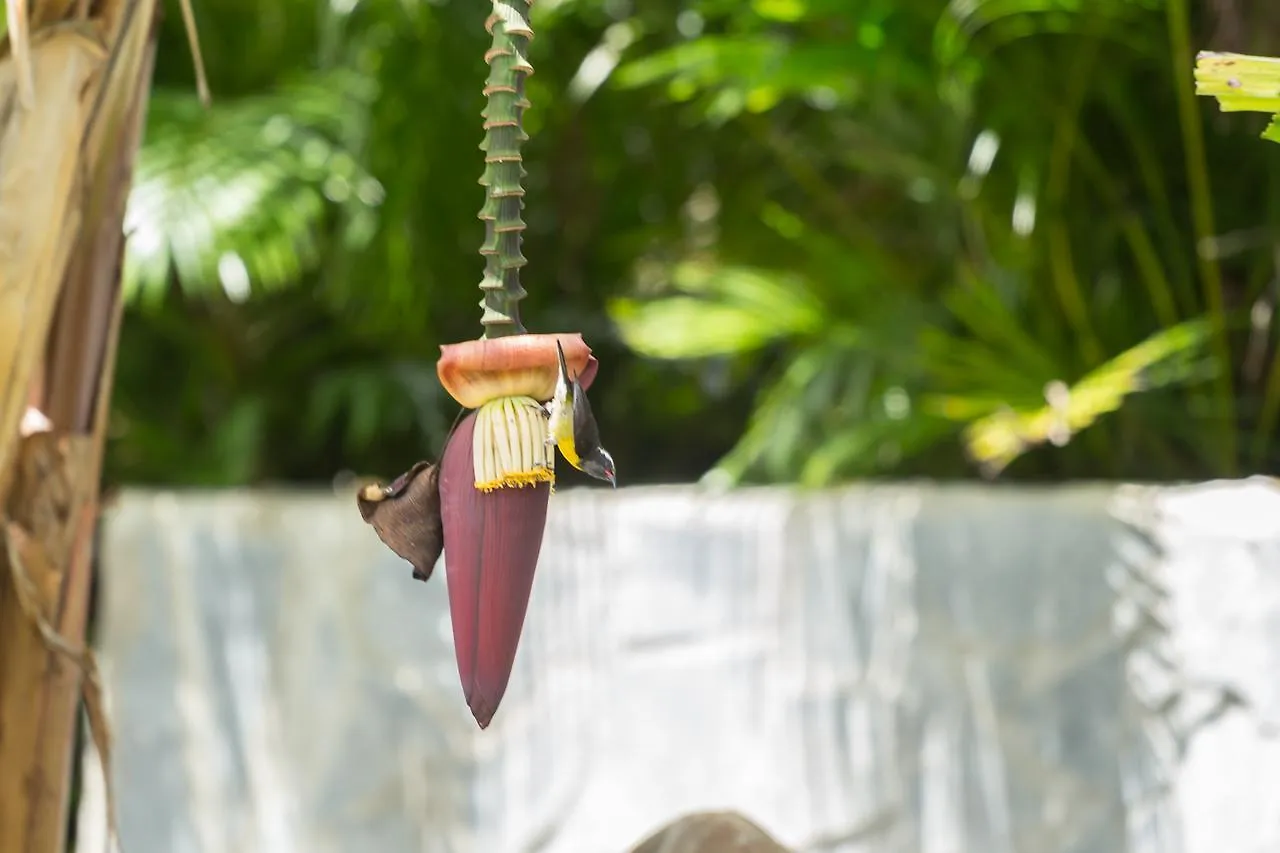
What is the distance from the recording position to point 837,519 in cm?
65

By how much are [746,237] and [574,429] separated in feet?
2.49

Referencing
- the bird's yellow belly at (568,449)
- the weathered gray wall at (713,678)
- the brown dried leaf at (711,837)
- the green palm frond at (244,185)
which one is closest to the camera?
the bird's yellow belly at (568,449)

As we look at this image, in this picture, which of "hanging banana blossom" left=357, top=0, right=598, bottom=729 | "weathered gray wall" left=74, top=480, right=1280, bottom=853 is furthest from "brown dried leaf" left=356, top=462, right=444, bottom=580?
"weathered gray wall" left=74, top=480, right=1280, bottom=853

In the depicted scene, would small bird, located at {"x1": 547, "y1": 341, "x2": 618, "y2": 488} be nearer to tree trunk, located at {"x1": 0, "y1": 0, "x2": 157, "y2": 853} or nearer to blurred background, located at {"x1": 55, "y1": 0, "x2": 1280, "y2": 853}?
tree trunk, located at {"x1": 0, "y1": 0, "x2": 157, "y2": 853}

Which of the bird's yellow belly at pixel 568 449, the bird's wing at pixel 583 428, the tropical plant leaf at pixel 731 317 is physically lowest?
the bird's yellow belly at pixel 568 449

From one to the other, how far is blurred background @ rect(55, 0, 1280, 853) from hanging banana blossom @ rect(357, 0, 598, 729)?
47 centimetres

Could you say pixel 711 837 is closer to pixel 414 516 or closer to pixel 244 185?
pixel 414 516

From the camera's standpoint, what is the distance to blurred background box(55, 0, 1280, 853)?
0.61 m

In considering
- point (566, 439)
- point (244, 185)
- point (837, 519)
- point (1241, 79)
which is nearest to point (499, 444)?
point (566, 439)

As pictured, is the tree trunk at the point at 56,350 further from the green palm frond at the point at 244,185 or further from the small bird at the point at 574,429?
the green palm frond at the point at 244,185

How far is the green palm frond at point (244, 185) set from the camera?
0.72 meters

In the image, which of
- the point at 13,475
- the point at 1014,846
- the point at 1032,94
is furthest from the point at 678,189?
the point at 13,475

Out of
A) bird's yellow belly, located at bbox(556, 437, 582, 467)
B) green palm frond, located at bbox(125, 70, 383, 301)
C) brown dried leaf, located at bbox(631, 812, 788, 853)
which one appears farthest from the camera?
green palm frond, located at bbox(125, 70, 383, 301)

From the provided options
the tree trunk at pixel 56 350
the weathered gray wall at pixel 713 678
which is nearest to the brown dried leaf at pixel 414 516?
the tree trunk at pixel 56 350
